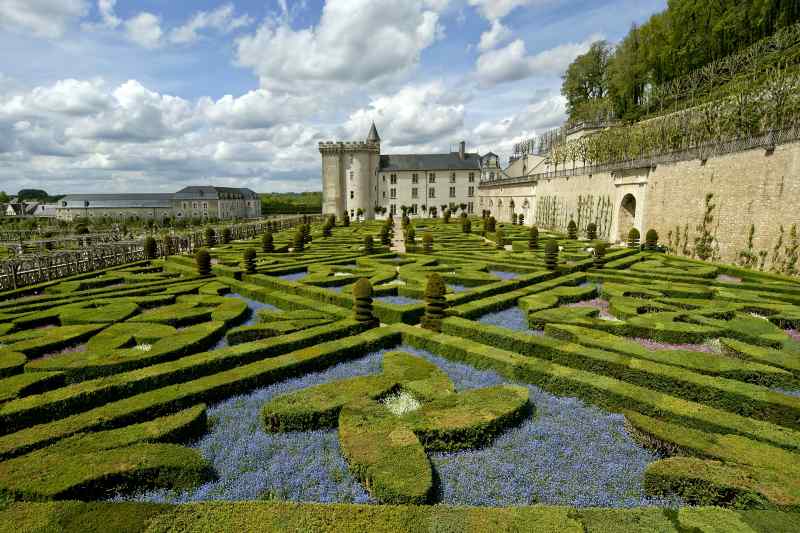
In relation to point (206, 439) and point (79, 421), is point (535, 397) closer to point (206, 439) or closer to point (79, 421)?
point (206, 439)

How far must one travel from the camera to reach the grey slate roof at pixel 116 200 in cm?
10525

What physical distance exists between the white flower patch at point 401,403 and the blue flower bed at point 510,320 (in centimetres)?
454

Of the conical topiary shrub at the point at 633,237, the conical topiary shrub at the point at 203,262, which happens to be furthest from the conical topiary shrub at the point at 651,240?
the conical topiary shrub at the point at 203,262

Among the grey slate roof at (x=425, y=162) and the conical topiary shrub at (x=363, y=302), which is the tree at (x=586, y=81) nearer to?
the grey slate roof at (x=425, y=162)

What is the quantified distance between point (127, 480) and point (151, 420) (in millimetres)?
1577

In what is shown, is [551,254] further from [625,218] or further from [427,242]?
[625,218]

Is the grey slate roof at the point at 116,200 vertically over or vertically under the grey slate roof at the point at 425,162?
under

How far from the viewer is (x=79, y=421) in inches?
248

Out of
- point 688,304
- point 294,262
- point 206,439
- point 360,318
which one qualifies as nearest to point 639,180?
point 688,304

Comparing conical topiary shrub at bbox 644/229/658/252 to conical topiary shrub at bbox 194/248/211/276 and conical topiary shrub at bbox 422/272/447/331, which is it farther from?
conical topiary shrub at bbox 194/248/211/276

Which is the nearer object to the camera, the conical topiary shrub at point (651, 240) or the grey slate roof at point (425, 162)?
the conical topiary shrub at point (651, 240)

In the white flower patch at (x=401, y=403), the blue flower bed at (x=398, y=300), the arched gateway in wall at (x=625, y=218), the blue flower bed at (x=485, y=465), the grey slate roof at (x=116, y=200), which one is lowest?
the blue flower bed at (x=485, y=465)

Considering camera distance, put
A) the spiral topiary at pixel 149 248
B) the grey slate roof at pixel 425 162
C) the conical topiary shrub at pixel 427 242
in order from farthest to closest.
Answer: the grey slate roof at pixel 425 162 → the conical topiary shrub at pixel 427 242 → the spiral topiary at pixel 149 248

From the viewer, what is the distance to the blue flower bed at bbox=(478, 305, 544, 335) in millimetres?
11531
